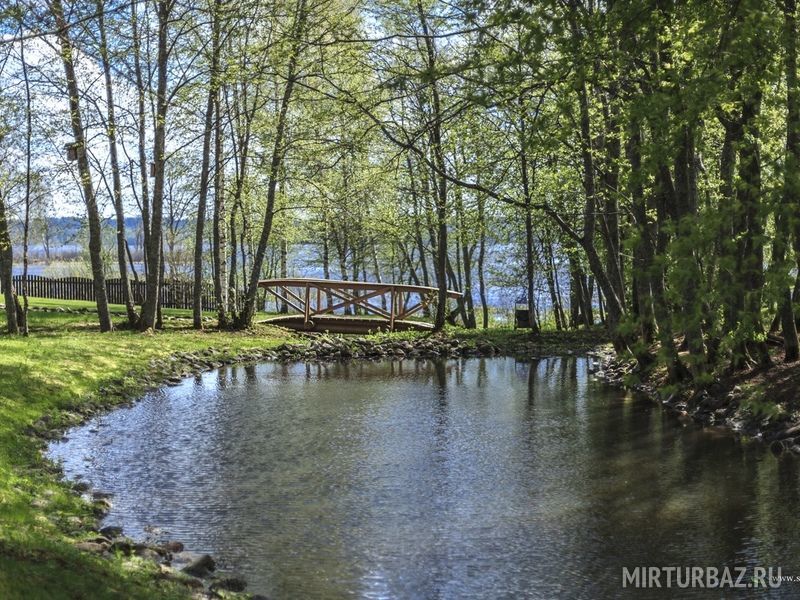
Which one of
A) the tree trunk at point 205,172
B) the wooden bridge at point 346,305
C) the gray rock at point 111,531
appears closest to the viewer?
the gray rock at point 111,531

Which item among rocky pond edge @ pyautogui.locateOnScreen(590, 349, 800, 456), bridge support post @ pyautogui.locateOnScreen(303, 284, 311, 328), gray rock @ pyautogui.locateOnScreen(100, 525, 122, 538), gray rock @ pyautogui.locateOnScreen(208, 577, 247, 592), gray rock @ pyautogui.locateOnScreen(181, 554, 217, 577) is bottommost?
gray rock @ pyautogui.locateOnScreen(208, 577, 247, 592)

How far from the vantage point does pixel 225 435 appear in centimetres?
1137

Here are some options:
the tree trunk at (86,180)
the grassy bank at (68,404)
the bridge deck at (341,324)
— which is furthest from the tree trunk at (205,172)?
the bridge deck at (341,324)

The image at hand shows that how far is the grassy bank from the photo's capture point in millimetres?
5336

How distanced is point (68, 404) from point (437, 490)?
5.92 metres

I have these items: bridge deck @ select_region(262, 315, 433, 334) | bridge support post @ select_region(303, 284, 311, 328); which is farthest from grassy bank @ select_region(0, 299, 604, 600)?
bridge support post @ select_region(303, 284, 311, 328)

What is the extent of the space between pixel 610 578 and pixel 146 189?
17.8 m

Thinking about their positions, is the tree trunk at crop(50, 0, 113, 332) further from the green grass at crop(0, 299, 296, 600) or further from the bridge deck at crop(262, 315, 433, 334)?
the bridge deck at crop(262, 315, 433, 334)

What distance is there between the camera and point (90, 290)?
34.2 metres

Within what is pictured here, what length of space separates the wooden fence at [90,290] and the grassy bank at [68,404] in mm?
6968
